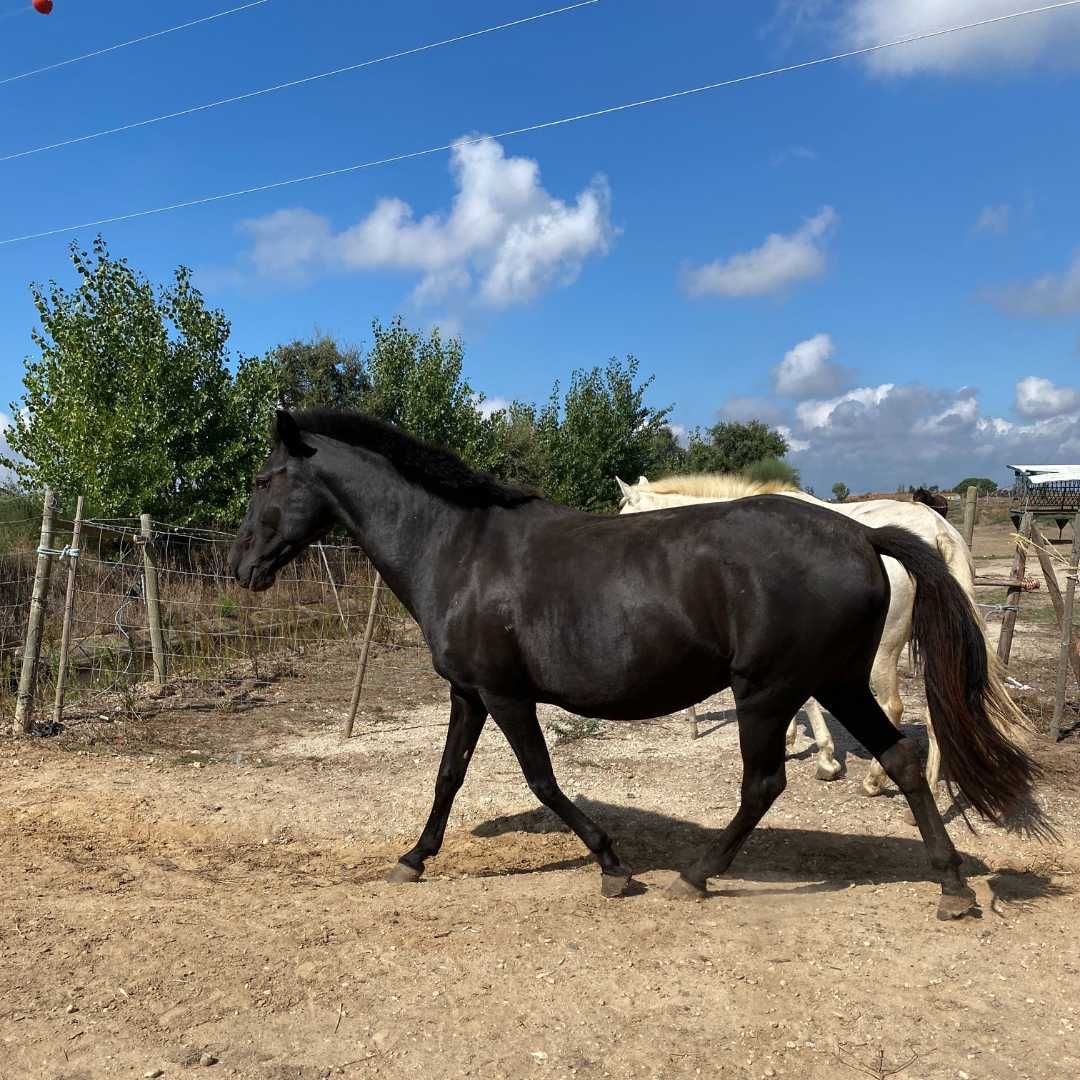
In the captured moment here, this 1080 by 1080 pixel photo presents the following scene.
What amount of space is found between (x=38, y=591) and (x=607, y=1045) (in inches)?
253

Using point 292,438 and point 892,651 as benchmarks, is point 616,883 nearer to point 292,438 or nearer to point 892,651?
point 892,651

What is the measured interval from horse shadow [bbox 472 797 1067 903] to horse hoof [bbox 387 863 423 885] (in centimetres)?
68

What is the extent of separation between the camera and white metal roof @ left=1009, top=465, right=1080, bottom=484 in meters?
30.3

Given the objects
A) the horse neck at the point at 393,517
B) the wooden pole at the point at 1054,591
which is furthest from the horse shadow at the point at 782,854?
the wooden pole at the point at 1054,591

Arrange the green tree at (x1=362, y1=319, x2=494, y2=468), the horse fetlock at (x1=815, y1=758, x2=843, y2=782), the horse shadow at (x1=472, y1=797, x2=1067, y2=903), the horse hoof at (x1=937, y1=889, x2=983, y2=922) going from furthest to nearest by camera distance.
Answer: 1. the green tree at (x1=362, y1=319, x2=494, y2=468)
2. the horse fetlock at (x1=815, y1=758, x2=843, y2=782)
3. the horse shadow at (x1=472, y1=797, x2=1067, y2=903)
4. the horse hoof at (x1=937, y1=889, x2=983, y2=922)

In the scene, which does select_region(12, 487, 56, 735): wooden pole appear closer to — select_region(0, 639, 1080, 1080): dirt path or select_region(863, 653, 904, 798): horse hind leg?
select_region(0, 639, 1080, 1080): dirt path

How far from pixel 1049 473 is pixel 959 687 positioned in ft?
110

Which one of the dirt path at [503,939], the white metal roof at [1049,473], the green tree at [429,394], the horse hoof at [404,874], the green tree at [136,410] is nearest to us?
the dirt path at [503,939]

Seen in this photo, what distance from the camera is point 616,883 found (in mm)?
3898

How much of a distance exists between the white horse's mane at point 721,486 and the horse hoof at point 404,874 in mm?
3798

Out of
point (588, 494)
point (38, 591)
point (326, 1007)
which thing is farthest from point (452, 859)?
point (588, 494)

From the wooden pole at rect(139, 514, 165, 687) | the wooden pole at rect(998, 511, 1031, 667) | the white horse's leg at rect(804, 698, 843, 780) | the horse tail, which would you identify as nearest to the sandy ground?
the white horse's leg at rect(804, 698, 843, 780)

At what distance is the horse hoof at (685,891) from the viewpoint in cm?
388

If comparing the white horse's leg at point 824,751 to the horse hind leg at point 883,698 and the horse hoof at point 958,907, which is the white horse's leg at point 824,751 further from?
the horse hoof at point 958,907
